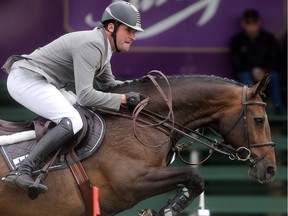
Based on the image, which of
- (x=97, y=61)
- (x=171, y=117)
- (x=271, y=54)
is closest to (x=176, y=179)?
(x=171, y=117)

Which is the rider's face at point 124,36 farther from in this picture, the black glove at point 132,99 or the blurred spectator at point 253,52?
the blurred spectator at point 253,52

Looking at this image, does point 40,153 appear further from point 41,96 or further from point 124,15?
point 124,15

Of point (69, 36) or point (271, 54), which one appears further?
point (271, 54)

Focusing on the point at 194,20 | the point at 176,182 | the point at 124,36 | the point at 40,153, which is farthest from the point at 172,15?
the point at 40,153

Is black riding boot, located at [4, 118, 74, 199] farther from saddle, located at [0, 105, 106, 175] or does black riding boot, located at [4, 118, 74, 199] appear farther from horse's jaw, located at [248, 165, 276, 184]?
horse's jaw, located at [248, 165, 276, 184]

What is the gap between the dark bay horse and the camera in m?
8.48

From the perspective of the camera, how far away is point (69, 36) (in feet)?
28.0

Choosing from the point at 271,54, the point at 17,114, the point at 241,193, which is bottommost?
the point at 241,193

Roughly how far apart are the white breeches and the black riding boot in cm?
9

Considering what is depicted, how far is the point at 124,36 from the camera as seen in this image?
8562mm

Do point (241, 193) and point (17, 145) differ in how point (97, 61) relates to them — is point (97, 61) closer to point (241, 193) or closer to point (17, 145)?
point (17, 145)

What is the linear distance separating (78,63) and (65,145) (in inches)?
25.2

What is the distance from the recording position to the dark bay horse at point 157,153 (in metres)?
8.48

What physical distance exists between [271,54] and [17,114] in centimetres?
274
